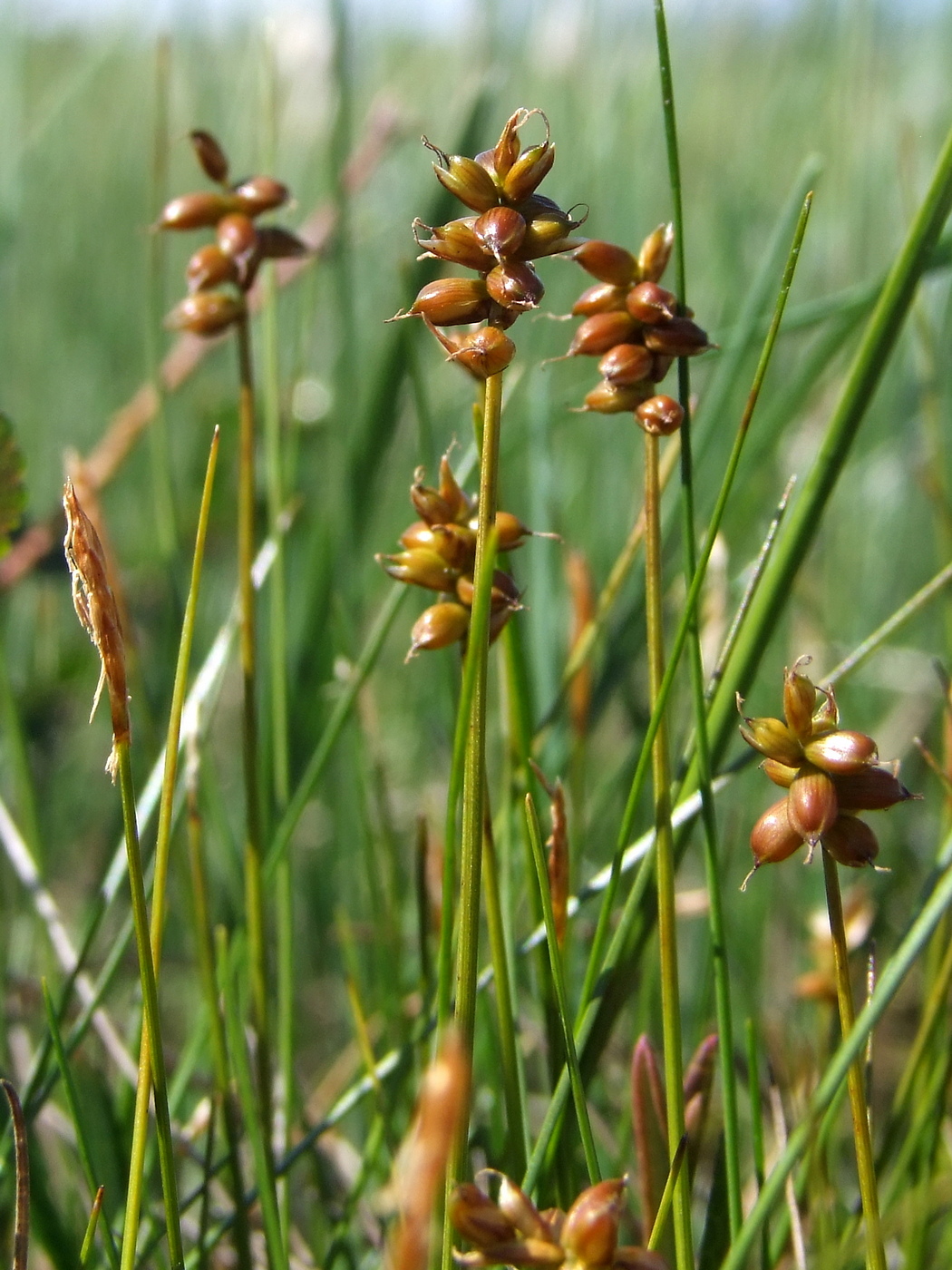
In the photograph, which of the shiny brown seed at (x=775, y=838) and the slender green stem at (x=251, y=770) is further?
the slender green stem at (x=251, y=770)

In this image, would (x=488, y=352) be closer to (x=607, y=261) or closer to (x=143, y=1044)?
(x=607, y=261)

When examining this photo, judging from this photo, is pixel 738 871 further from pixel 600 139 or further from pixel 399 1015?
pixel 600 139

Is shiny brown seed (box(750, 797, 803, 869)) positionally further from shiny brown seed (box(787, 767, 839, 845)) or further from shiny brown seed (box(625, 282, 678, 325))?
shiny brown seed (box(625, 282, 678, 325))

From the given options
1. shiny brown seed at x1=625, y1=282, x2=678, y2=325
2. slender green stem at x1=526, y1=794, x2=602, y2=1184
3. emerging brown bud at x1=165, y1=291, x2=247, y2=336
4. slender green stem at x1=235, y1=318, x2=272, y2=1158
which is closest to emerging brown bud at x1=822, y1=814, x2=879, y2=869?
slender green stem at x1=526, y1=794, x2=602, y2=1184

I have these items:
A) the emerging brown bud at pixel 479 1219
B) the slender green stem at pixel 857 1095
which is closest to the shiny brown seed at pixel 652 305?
the slender green stem at pixel 857 1095

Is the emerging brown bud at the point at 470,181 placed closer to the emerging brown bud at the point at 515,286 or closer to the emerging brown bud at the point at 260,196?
the emerging brown bud at the point at 515,286

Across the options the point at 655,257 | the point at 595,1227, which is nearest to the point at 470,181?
the point at 655,257
